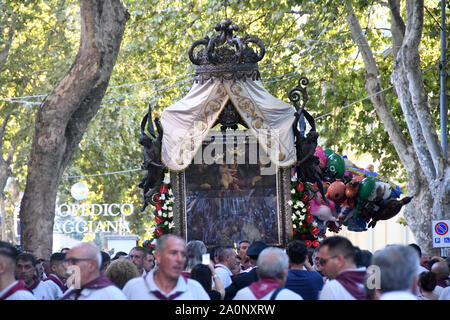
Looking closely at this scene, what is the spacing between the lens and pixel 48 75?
31953mm

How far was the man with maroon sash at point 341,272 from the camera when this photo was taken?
6.46 metres

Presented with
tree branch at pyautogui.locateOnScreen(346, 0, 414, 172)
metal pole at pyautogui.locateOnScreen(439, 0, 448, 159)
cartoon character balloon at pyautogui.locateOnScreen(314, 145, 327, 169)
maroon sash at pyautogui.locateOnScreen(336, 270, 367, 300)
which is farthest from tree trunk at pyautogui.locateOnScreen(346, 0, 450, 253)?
maroon sash at pyautogui.locateOnScreen(336, 270, 367, 300)

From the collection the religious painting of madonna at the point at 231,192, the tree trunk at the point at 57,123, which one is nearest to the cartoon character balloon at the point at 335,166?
the religious painting of madonna at the point at 231,192

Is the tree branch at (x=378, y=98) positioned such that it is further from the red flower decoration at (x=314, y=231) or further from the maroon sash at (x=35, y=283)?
the maroon sash at (x=35, y=283)

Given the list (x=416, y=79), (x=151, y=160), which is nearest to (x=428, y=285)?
(x=151, y=160)

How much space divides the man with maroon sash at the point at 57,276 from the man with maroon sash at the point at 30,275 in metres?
0.21

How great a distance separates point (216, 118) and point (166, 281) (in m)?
10.0

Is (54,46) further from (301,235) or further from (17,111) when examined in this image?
(301,235)

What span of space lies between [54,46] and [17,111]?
2706mm

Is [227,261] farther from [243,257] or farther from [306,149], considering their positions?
[306,149]

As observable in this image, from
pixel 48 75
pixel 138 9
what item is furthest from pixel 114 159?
pixel 138 9

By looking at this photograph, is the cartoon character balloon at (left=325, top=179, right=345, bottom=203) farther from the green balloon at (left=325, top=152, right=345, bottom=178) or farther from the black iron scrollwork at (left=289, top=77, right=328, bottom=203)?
the black iron scrollwork at (left=289, top=77, right=328, bottom=203)

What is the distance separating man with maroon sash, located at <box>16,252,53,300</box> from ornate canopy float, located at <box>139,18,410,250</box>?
679 cm

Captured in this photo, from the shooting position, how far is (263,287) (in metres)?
6.43
